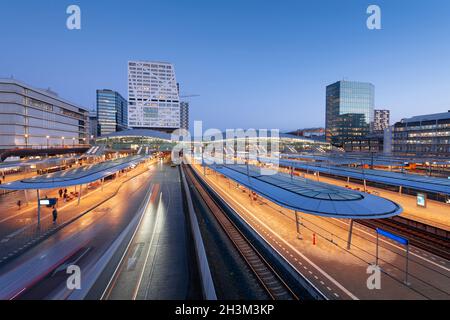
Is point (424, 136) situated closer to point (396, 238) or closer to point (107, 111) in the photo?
point (396, 238)

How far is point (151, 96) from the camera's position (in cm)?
11875

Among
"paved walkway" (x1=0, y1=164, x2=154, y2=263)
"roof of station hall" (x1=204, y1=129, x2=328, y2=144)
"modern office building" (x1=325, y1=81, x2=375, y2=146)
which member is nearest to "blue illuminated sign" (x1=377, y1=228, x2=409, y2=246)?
"paved walkway" (x1=0, y1=164, x2=154, y2=263)

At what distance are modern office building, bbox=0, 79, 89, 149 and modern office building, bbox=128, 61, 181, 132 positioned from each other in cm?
4147

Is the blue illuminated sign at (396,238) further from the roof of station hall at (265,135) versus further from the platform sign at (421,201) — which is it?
the roof of station hall at (265,135)

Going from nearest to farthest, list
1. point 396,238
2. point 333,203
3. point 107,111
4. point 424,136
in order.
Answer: point 396,238, point 333,203, point 424,136, point 107,111

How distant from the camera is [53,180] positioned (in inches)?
820

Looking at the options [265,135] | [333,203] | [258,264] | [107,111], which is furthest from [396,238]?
[107,111]

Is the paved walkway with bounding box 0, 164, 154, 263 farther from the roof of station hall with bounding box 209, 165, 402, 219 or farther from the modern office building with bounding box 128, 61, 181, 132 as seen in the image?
the modern office building with bounding box 128, 61, 181, 132

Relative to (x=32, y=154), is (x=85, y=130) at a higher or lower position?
higher

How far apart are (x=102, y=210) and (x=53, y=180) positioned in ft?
16.1

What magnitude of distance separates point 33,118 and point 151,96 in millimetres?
66628

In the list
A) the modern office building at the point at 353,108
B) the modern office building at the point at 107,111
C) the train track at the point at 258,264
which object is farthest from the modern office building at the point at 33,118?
the modern office building at the point at 353,108
